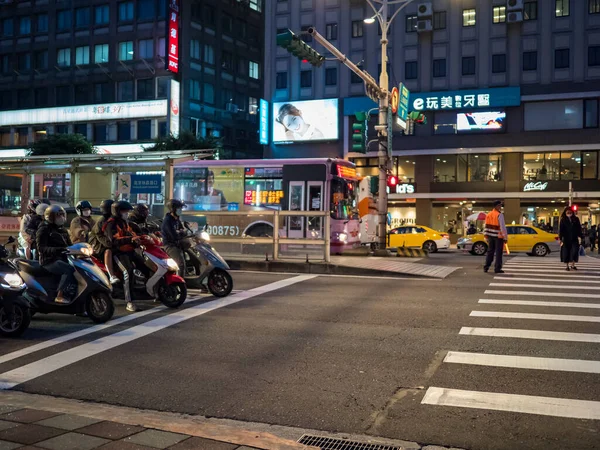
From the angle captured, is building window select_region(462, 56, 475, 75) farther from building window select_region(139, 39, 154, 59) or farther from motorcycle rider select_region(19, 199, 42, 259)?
motorcycle rider select_region(19, 199, 42, 259)

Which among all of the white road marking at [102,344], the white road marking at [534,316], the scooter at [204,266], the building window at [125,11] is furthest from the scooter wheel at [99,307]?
the building window at [125,11]

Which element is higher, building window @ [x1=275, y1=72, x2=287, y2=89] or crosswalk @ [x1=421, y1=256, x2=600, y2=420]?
building window @ [x1=275, y1=72, x2=287, y2=89]

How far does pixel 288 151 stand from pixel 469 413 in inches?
1785

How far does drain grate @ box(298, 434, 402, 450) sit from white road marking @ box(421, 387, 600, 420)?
39.6 inches

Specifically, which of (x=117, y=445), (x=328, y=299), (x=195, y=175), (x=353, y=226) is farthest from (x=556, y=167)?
(x=117, y=445)

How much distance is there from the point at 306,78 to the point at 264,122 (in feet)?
15.3

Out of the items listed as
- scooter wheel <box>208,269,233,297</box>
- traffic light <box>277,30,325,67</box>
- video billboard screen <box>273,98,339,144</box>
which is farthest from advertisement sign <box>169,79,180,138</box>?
scooter wheel <box>208,269,233,297</box>

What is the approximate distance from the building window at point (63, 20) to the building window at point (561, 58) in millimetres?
40972

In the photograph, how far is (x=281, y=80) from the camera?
48969 millimetres

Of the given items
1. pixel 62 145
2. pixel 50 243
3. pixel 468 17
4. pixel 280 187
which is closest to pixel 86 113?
pixel 62 145

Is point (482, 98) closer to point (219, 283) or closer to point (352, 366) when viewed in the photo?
point (219, 283)

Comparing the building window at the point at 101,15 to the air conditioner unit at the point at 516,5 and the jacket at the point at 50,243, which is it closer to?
the air conditioner unit at the point at 516,5

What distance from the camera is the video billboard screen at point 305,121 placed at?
155 ft

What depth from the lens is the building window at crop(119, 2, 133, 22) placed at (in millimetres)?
54125
